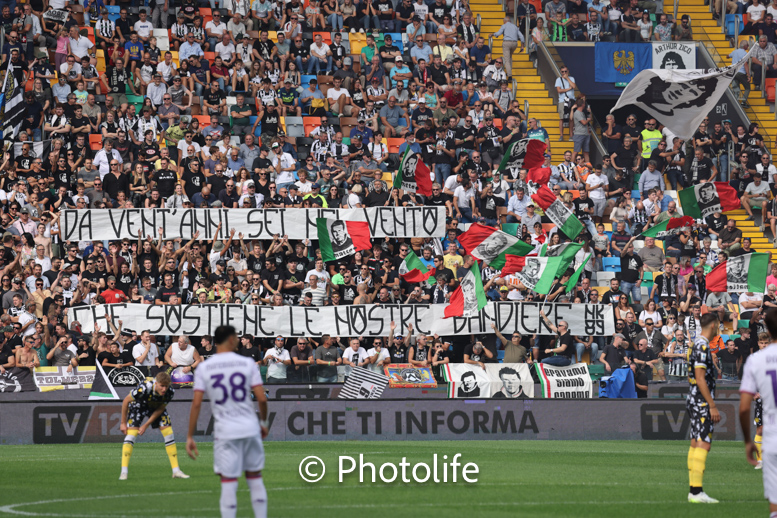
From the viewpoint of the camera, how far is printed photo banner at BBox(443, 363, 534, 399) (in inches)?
949

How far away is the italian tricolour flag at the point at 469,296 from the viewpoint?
24109 mm

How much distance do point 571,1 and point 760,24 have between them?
20.1ft

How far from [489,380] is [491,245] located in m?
3.13

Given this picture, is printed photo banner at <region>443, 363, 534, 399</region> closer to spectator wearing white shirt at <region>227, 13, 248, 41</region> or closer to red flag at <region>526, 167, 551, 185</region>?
red flag at <region>526, 167, 551, 185</region>

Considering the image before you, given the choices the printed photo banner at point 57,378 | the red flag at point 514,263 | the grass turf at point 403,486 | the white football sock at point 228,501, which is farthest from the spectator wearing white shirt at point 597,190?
the white football sock at point 228,501

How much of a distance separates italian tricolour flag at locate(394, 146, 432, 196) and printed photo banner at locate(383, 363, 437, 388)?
15.7 feet

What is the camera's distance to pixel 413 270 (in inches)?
1008

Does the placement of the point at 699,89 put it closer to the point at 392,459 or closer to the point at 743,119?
the point at 743,119

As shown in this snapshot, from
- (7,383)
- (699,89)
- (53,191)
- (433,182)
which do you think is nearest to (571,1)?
(699,89)

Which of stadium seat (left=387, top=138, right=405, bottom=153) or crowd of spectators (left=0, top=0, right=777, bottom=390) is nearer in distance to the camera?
crowd of spectators (left=0, top=0, right=777, bottom=390)

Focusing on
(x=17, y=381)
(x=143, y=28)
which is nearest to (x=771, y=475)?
(x=17, y=381)

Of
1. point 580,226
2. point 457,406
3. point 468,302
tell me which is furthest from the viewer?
point 580,226

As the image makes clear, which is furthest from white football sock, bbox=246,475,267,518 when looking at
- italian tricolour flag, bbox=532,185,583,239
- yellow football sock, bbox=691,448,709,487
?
italian tricolour flag, bbox=532,185,583,239

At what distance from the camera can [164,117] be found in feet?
95.4
